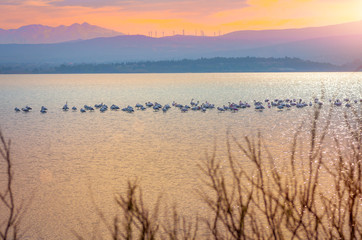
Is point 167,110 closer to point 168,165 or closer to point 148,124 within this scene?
point 148,124

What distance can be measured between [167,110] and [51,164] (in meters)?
22.1

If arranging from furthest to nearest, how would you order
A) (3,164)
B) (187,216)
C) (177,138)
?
(177,138), (3,164), (187,216)

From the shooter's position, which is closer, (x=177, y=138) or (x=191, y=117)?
(x=177, y=138)

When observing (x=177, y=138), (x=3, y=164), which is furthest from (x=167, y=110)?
(x=3, y=164)

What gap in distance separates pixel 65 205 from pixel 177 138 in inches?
458

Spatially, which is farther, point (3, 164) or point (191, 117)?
point (191, 117)

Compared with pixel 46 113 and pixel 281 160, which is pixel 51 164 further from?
pixel 46 113

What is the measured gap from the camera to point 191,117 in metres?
33.6

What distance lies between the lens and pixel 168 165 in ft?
55.6

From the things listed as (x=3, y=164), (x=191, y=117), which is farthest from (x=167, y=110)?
(x=3, y=164)

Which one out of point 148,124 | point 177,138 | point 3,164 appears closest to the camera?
point 3,164

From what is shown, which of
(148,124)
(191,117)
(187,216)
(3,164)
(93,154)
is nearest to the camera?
(187,216)

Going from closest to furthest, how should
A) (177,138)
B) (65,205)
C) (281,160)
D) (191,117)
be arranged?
1. (65,205)
2. (281,160)
3. (177,138)
4. (191,117)

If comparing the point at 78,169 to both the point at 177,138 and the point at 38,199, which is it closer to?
the point at 38,199
